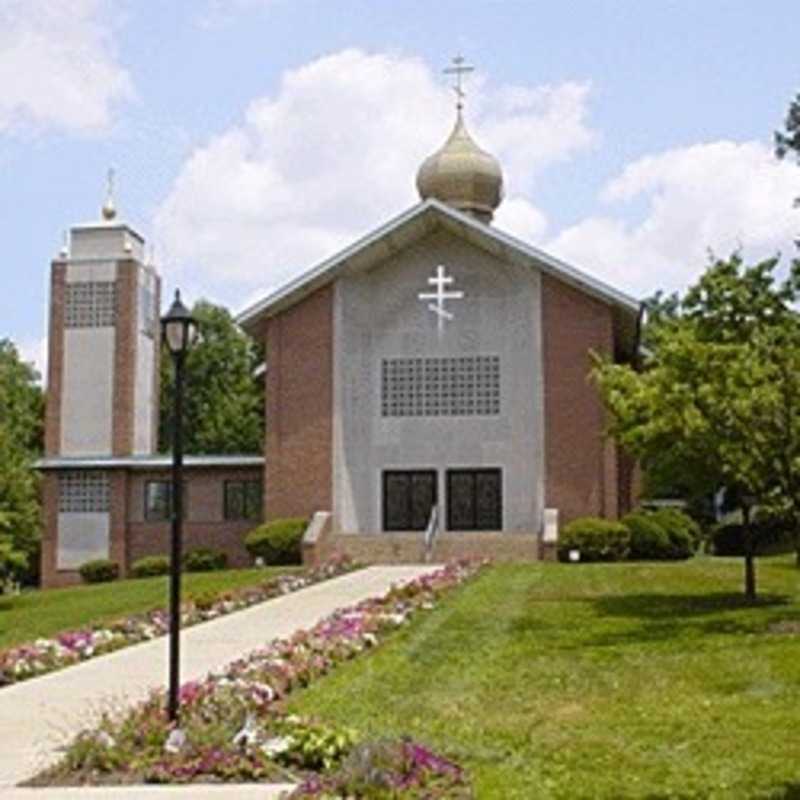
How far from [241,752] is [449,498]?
27.8m

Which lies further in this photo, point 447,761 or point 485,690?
point 485,690

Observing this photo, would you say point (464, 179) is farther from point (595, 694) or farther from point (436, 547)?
point (595, 694)

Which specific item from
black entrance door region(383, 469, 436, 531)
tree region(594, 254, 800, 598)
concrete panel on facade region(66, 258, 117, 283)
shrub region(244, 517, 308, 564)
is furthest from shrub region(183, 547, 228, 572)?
tree region(594, 254, 800, 598)

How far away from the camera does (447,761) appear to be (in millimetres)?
8883

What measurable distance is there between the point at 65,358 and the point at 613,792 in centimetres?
3879

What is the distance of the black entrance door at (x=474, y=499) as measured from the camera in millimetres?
36656

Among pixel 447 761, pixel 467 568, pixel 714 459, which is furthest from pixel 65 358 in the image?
pixel 447 761

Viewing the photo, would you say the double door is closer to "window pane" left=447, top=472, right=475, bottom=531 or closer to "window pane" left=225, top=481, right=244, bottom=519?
"window pane" left=447, top=472, right=475, bottom=531

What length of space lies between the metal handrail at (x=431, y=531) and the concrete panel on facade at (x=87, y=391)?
12758mm

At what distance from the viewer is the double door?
36.7 m

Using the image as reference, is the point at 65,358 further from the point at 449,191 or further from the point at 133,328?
the point at 449,191

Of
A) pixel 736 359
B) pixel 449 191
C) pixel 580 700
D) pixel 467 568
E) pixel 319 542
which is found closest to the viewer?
pixel 580 700

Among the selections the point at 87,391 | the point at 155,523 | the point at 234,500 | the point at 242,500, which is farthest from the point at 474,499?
the point at 87,391

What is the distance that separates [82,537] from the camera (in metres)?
40.5
